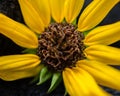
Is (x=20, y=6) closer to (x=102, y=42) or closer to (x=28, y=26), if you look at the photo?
(x=28, y=26)

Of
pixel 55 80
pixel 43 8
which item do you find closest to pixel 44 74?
pixel 55 80

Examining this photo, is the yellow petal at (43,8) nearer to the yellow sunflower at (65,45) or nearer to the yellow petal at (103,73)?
the yellow sunflower at (65,45)

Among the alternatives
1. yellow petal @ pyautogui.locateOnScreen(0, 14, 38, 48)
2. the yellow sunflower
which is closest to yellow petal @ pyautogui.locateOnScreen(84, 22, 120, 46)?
the yellow sunflower

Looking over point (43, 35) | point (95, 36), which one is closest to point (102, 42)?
point (95, 36)

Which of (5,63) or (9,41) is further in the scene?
(9,41)

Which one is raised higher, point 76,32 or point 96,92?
point 76,32

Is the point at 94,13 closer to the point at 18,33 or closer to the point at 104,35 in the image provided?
the point at 104,35
